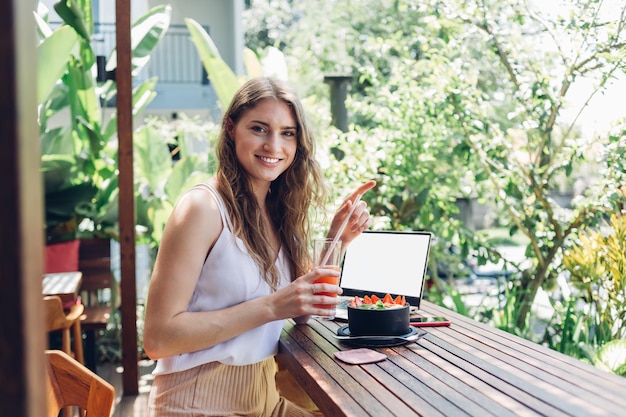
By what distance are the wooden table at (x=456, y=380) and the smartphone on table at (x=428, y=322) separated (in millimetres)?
109

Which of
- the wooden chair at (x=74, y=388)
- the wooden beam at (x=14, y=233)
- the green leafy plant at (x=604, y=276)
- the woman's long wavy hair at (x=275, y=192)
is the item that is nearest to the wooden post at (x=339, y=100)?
the green leafy plant at (x=604, y=276)

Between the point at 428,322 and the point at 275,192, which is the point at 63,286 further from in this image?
the point at 428,322

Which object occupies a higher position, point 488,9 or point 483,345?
point 488,9

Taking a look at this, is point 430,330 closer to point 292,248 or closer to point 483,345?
point 483,345

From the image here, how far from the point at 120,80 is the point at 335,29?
1042 cm

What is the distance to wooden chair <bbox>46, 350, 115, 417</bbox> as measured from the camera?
4.88 ft

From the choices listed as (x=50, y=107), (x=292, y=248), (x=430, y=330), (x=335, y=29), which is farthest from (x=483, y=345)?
(x=335, y=29)

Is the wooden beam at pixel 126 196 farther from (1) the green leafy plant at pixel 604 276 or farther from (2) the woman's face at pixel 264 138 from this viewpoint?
(1) the green leafy plant at pixel 604 276

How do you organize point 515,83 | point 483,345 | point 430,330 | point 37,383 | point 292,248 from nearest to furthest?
point 37,383
point 483,345
point 430,330
point 292,248
point 515,83

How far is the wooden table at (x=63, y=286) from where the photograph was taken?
130 inches

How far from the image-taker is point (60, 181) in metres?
4.77

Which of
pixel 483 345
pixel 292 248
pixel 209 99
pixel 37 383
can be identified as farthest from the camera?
pixel 209 99

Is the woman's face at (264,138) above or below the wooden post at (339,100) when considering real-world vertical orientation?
below

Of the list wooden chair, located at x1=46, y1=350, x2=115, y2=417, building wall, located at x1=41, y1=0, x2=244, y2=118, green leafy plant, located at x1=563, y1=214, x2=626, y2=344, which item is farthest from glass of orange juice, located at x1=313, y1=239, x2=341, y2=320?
building wall, located at x1=41, y1=0, x2=244, y2=118
